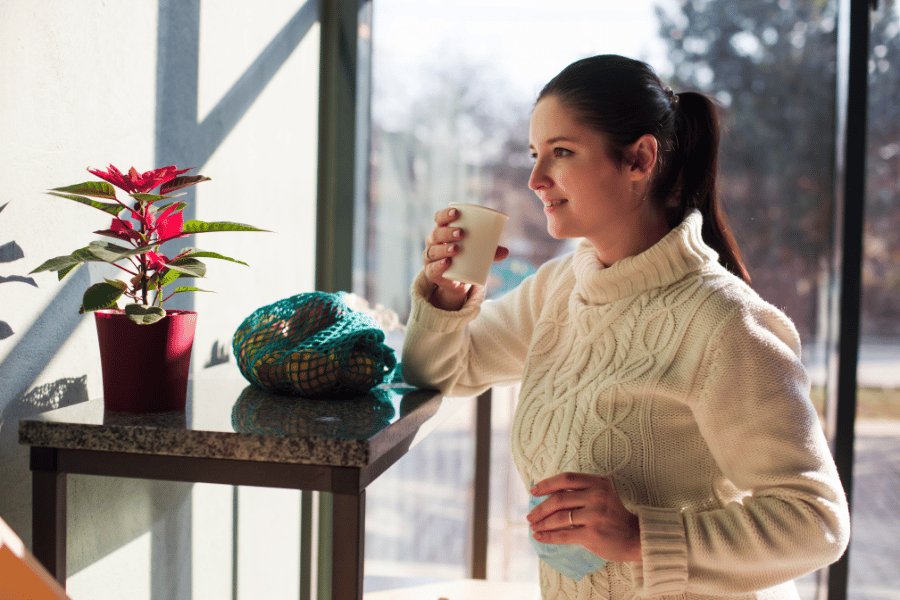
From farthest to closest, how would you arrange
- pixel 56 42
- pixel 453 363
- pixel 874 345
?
pixel 874 345, pixel 453 363, pixel 56 42

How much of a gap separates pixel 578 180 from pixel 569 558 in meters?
0.57

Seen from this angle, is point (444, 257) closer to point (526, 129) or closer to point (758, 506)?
point (758, 506)

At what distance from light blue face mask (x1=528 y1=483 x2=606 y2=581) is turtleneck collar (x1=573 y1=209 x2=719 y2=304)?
378 millimetres

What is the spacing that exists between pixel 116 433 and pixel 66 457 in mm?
83

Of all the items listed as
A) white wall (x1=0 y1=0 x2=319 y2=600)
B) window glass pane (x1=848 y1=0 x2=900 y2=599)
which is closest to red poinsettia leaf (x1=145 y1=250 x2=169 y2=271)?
white wall (x1=0 y1=0 x2=319 y2=600)

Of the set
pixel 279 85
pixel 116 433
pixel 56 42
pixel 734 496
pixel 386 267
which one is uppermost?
pixel 279 85

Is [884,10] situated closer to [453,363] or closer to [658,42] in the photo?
[658,42]

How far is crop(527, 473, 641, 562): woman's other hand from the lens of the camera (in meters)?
0.86

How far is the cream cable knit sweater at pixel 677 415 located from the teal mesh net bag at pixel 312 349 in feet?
0.65

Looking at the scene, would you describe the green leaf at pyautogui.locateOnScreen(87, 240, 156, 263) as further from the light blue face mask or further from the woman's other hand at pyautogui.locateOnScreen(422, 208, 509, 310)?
the light blue face mask

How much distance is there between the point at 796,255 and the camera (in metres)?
1.92

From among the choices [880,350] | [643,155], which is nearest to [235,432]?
[643,155]

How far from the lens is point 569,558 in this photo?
0.95m

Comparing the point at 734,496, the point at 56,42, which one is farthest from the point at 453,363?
the point at 56,42
